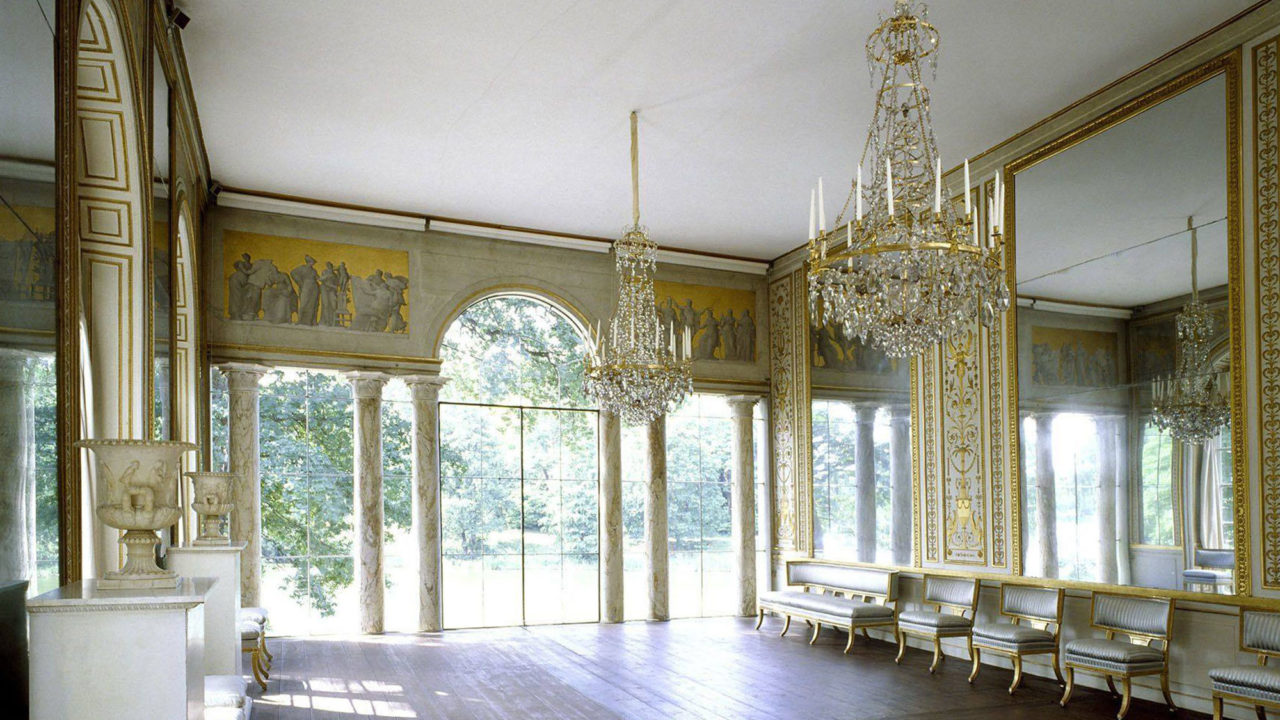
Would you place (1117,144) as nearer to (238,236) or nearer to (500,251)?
(500,251)

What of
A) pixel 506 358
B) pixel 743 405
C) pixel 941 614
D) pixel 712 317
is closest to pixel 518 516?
pixel 506 358

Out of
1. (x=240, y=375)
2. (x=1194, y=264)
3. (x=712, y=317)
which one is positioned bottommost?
(x=240, y=375)

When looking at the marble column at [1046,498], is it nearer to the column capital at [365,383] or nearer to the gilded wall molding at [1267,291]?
the gilded wall molding at [1267,291]

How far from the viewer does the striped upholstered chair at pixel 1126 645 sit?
749cm

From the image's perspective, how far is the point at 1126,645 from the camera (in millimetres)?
7684

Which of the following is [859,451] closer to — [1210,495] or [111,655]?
[1210,495]

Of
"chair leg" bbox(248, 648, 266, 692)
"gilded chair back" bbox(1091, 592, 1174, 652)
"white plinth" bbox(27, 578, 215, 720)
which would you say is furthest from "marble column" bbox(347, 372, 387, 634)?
"white plinth" bbox(27, 578, 215, 720)

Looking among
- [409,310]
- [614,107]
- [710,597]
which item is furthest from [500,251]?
[710,597]

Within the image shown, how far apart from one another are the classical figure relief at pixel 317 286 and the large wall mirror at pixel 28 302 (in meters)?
7.91

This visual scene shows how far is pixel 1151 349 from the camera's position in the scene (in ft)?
27.1

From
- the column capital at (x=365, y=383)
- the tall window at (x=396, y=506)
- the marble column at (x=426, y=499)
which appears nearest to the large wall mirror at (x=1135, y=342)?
the marble column at (x=426, y=499)

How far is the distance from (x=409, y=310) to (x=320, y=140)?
312 centimetres

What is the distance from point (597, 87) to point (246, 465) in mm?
6255

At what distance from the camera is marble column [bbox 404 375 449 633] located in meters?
12.2
